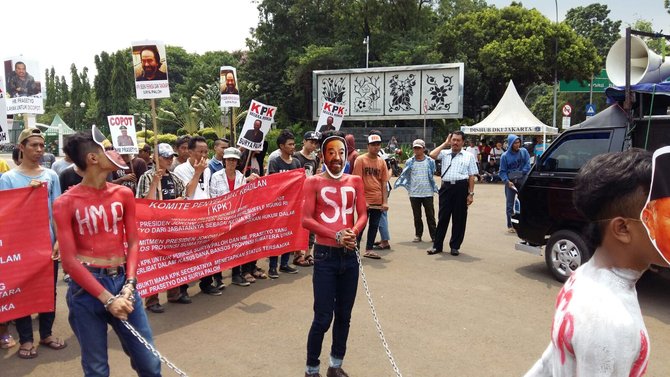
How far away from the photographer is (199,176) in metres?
6.39

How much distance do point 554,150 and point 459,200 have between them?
1745 millimetres

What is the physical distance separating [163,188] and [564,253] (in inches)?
202

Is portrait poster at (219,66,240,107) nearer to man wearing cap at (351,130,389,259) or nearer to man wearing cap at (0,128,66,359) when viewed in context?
man wearing cap at (351,130,389,259)

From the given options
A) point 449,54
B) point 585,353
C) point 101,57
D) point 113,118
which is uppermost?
point 101,57

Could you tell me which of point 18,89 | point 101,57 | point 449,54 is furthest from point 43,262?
point 101,57

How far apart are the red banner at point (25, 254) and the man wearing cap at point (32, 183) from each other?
2.9 inches

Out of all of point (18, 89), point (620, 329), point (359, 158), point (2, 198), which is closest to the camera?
point (620, 329)

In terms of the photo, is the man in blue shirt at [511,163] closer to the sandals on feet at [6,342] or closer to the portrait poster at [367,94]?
the sandals on feet at [6,342]

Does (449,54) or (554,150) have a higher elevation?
(449,54)

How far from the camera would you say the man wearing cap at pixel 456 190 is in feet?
27.7

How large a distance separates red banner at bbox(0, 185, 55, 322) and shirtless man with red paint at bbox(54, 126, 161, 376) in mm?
1985

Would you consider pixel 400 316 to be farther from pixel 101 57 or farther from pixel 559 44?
pixel 101 57

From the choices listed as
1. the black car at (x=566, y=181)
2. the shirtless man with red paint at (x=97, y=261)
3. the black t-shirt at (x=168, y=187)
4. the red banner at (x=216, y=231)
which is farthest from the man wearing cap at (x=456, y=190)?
the shirtless man with red paint at (x=97, y=261)

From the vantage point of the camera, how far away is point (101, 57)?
60062mm
